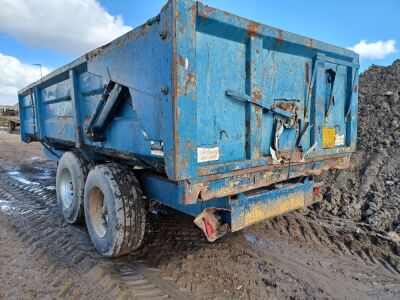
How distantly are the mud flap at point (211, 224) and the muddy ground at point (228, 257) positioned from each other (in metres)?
0.51

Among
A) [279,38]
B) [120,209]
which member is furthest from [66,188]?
[279,38]

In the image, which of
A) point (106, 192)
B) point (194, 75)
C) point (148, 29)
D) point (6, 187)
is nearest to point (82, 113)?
point (106, 192)

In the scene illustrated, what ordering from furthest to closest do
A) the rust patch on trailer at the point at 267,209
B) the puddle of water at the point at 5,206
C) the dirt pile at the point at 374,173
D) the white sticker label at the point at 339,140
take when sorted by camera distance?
1. the puddle of water at the point at 5,206
2. the dirt pile at the point at 374,173
3. the white sticker label at the point at 339,140
4. the rust patch on trailer at the point at 267,209

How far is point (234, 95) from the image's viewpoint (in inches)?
99.4

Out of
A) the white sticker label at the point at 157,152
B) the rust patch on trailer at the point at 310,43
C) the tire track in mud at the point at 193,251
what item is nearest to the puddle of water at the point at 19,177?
the tire track in mud at the point at 193,251

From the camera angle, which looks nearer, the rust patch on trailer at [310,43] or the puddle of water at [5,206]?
the rust patch on trailer at [310,43]

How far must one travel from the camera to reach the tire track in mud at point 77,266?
8.70 ft

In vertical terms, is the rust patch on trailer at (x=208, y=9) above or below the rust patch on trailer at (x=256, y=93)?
above

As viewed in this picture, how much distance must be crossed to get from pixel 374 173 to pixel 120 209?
4322 mm

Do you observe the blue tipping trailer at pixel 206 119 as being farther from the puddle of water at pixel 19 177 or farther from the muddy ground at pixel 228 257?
the puddle of water at pixel 19 177

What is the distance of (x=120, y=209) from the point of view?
290 cm

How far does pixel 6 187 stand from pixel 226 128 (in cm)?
568

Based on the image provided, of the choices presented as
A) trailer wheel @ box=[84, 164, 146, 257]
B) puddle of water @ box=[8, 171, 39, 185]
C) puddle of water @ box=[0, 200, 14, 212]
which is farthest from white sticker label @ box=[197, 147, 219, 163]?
puddle of water @ box=[8, 171, 39, 185]

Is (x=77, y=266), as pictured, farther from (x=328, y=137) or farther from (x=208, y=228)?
(x=328, y=137)
